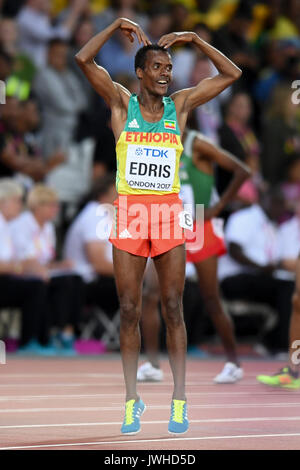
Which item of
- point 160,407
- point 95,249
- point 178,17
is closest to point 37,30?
point 178,17

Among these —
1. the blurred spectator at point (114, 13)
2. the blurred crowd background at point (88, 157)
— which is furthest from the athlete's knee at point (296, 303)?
the blurred spectator at point (114, 13)

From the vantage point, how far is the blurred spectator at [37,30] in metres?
15.0

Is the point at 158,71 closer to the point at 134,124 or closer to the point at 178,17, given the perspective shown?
the point at 134,124

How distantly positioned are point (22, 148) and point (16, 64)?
131 centimetres

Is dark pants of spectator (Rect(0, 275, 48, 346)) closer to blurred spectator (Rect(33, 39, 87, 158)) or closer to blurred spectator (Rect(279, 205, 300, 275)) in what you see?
blurred spectator (Rect(33, 39, 87, 158))

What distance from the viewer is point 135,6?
16.8m

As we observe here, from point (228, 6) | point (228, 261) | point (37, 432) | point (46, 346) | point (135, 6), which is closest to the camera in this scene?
point (37, 432)

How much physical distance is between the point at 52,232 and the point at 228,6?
656 centimetres

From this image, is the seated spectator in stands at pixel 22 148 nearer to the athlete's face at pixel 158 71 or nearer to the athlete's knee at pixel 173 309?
the athlete's face at pixel 158 71

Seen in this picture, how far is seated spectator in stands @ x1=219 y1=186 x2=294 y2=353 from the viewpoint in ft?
44.0

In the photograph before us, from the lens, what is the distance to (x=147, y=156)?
6438mm

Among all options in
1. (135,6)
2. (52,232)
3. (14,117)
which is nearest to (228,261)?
(52,232)
